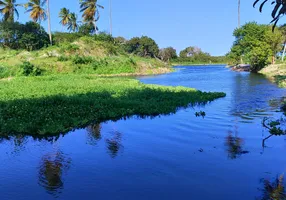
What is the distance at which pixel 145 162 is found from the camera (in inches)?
309

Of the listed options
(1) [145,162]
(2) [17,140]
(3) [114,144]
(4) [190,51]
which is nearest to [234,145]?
(1) [145,162]

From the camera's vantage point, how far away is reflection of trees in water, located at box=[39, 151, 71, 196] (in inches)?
251

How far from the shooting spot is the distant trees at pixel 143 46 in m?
102

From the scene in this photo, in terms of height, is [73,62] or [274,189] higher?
[73,62]

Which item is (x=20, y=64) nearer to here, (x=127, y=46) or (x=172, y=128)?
(x=172, y=128)

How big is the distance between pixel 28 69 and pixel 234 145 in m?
32.7

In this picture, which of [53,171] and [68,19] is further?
[68,19]

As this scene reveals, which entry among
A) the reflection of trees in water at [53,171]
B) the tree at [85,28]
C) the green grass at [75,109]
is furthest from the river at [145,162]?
the tree at [85,28]

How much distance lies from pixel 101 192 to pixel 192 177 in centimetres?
205

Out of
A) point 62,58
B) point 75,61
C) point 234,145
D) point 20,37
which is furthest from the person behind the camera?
point 20,37

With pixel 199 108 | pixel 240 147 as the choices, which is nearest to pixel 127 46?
pixel 199 108

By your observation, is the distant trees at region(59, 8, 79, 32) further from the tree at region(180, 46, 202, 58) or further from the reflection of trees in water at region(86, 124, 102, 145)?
the tree at region(180, 46, 202, 58)

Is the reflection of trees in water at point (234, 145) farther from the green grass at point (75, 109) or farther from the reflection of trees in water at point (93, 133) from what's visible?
the green grass at point (75, 109)

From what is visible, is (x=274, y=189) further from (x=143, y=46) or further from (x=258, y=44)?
(x=143, y=46)
